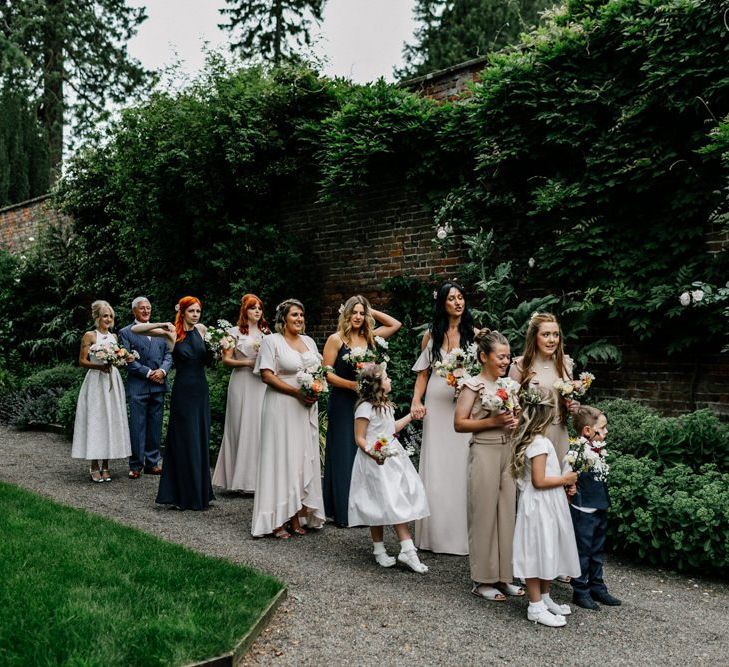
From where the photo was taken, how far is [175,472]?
7.19 metres

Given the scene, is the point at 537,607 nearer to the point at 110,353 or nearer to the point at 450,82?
the point at 110,353

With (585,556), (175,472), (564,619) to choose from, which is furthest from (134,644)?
(175,472)

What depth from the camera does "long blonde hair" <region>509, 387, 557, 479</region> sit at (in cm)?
453

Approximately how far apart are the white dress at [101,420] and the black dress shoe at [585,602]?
18.1ft

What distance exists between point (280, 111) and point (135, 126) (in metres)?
3.53

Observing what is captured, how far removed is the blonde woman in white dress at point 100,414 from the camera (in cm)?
847

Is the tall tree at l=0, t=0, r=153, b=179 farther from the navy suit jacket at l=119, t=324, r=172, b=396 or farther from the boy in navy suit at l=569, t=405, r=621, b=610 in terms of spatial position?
the boy in navy suit at l=569, t=405, r=621, b=610

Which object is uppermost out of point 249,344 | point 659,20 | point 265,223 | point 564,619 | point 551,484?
point 659,20

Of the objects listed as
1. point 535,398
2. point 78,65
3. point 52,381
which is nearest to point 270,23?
point 78,65

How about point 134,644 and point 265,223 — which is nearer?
point 134,644

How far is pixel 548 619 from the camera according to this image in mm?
4305

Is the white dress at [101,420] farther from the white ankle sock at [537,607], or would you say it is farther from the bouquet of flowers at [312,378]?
the white ankle sock at [537,607]

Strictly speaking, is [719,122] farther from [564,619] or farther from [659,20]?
[564,619]

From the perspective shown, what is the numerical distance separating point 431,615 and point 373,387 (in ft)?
5.39
